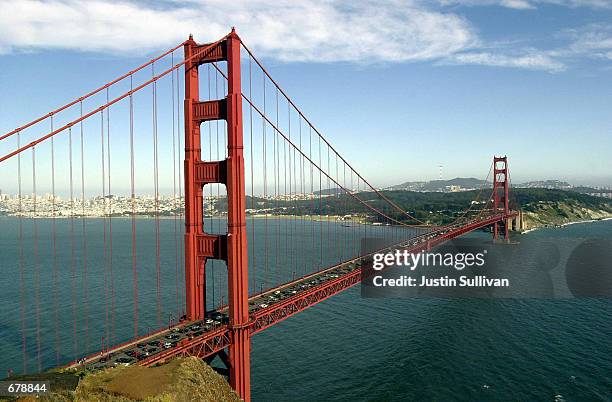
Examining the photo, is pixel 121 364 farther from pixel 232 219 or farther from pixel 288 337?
pixel 288 337

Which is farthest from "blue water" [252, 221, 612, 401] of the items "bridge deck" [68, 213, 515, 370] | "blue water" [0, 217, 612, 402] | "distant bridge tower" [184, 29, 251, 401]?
"distant bridge tower" [184, 29, 251, 401]

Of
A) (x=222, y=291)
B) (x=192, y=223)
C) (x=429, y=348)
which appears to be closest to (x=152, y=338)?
(x=192, y=223)

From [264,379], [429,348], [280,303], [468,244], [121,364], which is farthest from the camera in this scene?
[468,244]

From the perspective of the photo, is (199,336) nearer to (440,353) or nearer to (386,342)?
(386,342)

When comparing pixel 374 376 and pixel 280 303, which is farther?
pixel 374 376

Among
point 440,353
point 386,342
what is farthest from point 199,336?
point 440,353
